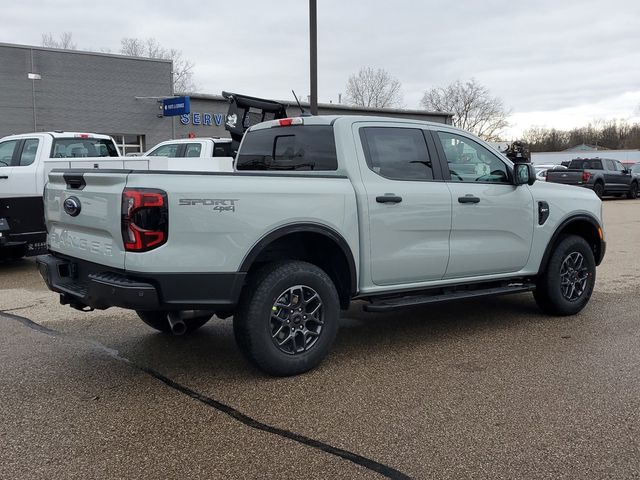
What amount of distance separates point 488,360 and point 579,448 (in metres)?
1.55

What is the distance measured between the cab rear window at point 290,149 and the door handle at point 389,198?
0.44m

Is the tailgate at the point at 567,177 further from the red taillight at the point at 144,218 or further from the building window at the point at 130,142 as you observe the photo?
the red taillight at the point at 144,218

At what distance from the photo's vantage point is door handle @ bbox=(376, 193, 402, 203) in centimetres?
479

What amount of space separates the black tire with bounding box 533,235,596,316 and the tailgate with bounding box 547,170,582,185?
2056 cm

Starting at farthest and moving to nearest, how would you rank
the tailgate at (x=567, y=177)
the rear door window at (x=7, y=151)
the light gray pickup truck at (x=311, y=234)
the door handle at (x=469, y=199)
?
the tailgate at (x=567, y=177) → the rear door window at (x=7, y=151) → the door handle at (x=469, y=199) → the light gray pickup truck at (x=311, y=234)

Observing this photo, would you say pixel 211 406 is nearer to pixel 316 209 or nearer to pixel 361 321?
pixel 316 209

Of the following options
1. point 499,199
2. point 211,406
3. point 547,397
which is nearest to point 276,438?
point 211,406

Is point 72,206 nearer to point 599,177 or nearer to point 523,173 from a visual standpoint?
point 523,173

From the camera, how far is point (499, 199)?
562 centimetres

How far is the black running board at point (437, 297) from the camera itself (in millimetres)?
4840

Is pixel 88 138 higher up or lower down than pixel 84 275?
higher up

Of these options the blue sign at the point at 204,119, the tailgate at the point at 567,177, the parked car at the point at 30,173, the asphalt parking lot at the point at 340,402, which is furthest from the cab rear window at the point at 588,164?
the asphalt parking lot at the point at 340,402

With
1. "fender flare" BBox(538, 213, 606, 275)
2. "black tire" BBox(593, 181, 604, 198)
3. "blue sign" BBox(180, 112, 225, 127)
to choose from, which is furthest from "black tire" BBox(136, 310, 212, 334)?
"blue sign" BBox(180, 112, 225, 127)

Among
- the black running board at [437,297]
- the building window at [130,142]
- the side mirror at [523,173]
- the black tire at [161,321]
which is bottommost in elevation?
the black tire at [161,321]
